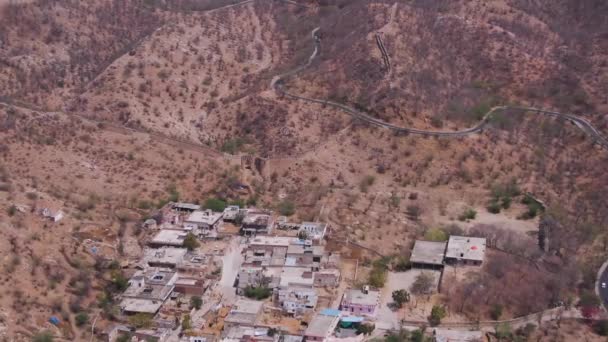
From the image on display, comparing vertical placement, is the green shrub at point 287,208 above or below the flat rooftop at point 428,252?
above

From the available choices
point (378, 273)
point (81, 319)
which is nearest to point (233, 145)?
point (378, 273)

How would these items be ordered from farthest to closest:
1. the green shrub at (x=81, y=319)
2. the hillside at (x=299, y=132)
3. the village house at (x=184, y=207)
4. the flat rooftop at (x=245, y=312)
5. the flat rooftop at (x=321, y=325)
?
1. the village house at (x=184, y=207)
2. the hillside at (x=299, y=132)
3. the flat rooftop at (x=245, y=312)
4. the green shrub at (x=81, y=319)
5. the flat rooftop at (x=321, y=325)

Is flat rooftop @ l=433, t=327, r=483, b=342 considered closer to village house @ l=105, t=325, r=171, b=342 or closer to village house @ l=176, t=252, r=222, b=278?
village house @ l=176, t=252, r=222, b=278

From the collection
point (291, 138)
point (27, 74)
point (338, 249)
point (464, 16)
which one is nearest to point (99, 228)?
point (338, 249)

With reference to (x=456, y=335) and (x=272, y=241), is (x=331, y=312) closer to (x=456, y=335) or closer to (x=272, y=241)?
(x=456, y=335)

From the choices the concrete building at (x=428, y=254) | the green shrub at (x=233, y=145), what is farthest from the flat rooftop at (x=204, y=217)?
the concrete building at (x=428, y=254)

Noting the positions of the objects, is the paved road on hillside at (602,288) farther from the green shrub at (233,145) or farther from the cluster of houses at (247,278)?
the green shrub at (233,145)
